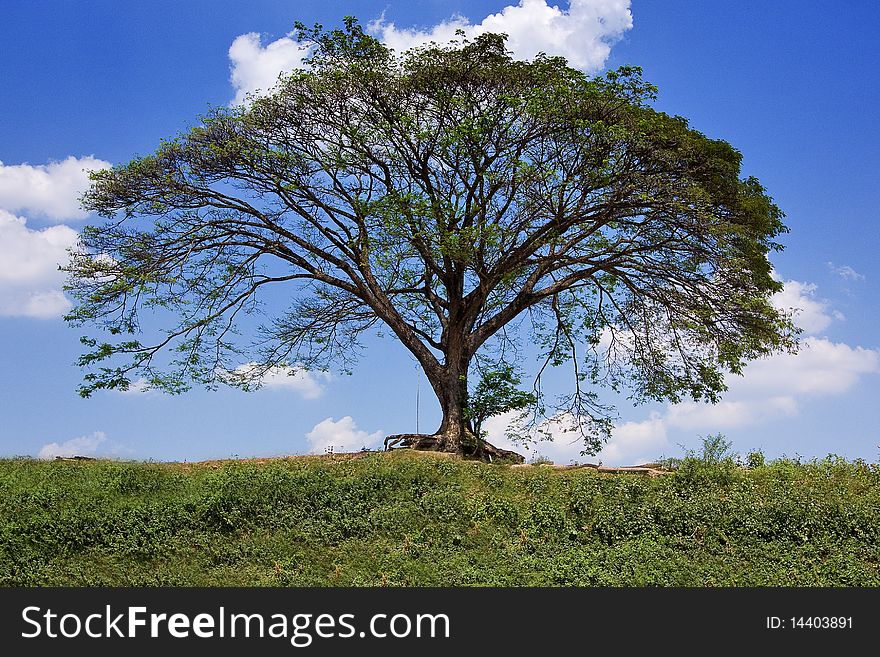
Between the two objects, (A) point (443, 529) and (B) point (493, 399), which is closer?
(A) point (443, 529)

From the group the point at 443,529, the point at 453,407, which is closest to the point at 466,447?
the point at 453,407

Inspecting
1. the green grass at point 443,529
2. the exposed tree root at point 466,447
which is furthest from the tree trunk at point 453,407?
the green grass at point 443,529

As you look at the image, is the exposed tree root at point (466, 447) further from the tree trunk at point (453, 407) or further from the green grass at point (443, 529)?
the green grass at point (443, 529)

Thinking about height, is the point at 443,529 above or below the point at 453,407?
below

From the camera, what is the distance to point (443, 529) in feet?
34.9

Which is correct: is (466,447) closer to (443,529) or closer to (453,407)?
(453,407)

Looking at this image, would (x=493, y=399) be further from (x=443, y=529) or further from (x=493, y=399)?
(x=443, y=529)

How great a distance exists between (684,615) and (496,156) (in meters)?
11.0

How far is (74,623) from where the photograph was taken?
7500 millimetres

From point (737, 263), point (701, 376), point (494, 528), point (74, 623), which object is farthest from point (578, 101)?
point (74, 623)

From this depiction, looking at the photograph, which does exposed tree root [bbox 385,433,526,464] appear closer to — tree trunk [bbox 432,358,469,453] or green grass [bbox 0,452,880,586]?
tree trunk [bbox 432,358,469,453]

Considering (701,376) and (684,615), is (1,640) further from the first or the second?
(701,376)

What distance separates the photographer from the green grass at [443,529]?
936cm

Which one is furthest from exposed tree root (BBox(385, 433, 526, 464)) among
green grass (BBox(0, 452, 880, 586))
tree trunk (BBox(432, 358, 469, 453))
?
green grass (BBox(0, 452, 880, 586))
